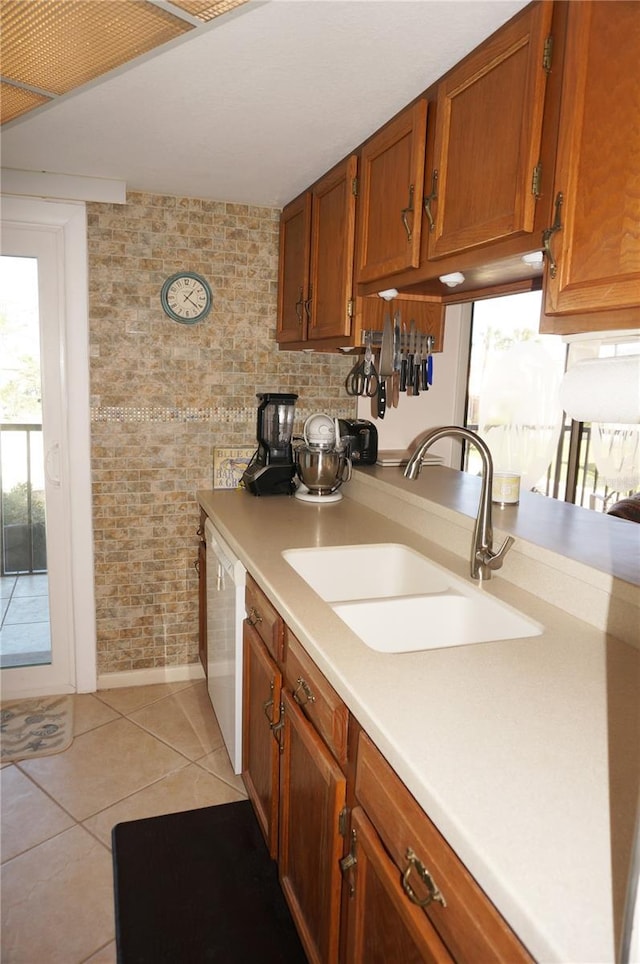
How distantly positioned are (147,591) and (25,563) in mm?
560

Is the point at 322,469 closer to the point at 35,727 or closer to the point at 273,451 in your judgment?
the point at 273,451

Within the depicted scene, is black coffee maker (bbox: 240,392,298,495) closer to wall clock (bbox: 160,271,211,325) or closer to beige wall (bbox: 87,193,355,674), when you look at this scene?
beige wall (bbox: 87,193,355,674)

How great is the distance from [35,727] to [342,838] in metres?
1.92

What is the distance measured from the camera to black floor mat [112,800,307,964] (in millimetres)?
1648

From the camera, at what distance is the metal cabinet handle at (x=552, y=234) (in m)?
1.23

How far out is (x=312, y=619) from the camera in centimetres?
142

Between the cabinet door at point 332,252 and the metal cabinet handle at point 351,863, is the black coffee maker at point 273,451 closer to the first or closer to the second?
the cabinet door at point 332,252

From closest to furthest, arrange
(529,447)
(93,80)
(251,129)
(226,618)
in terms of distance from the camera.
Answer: (93,80) < (251,129) < (226,618) < (529,447)

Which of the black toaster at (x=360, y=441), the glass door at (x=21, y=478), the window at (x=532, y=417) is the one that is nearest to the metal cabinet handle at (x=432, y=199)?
the black toaster at (x=360, y=441)

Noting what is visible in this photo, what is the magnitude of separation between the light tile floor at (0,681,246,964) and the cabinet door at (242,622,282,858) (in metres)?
0.34

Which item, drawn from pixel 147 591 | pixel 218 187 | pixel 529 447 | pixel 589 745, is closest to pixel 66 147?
pixel 218 187

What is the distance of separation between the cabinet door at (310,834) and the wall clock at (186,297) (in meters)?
1.86

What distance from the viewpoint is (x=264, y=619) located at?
5.80 ft

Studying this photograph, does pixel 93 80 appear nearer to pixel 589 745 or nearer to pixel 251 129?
pixel 251 129
